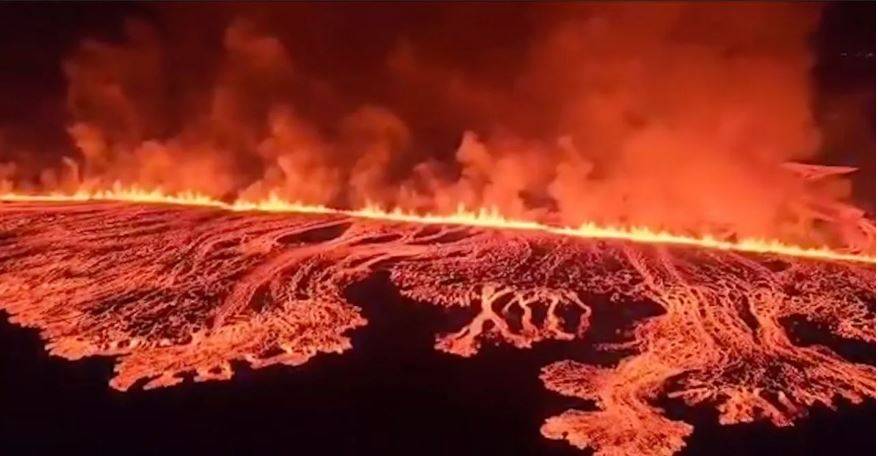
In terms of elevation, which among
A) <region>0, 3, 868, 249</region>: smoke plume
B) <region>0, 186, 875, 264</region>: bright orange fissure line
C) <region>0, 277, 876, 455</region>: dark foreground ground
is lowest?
<region>0, 277, 876, 455</region>: dark foreground ground

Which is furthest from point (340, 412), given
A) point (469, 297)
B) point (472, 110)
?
point (472, 110)

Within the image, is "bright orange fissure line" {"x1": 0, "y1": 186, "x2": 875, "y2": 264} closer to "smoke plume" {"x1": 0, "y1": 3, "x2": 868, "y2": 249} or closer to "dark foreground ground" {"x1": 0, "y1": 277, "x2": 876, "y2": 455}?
"smoke plume" {"x1": 0, "y1": 3, "x2": 868, "y2": 249}

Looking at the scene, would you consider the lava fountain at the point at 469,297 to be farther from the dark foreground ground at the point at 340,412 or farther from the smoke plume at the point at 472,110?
the smoke plume at the point at 472,110

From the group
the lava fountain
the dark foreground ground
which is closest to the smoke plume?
the lava fountain

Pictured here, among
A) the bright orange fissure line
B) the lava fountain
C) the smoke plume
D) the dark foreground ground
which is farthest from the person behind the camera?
the smoke plume

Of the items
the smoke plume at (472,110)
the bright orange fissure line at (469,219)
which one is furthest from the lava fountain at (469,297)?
the smoke plume at (472,110)

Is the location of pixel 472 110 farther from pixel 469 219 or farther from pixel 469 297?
pixel 469 297

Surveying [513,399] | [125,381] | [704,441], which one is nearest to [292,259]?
[125,381]
